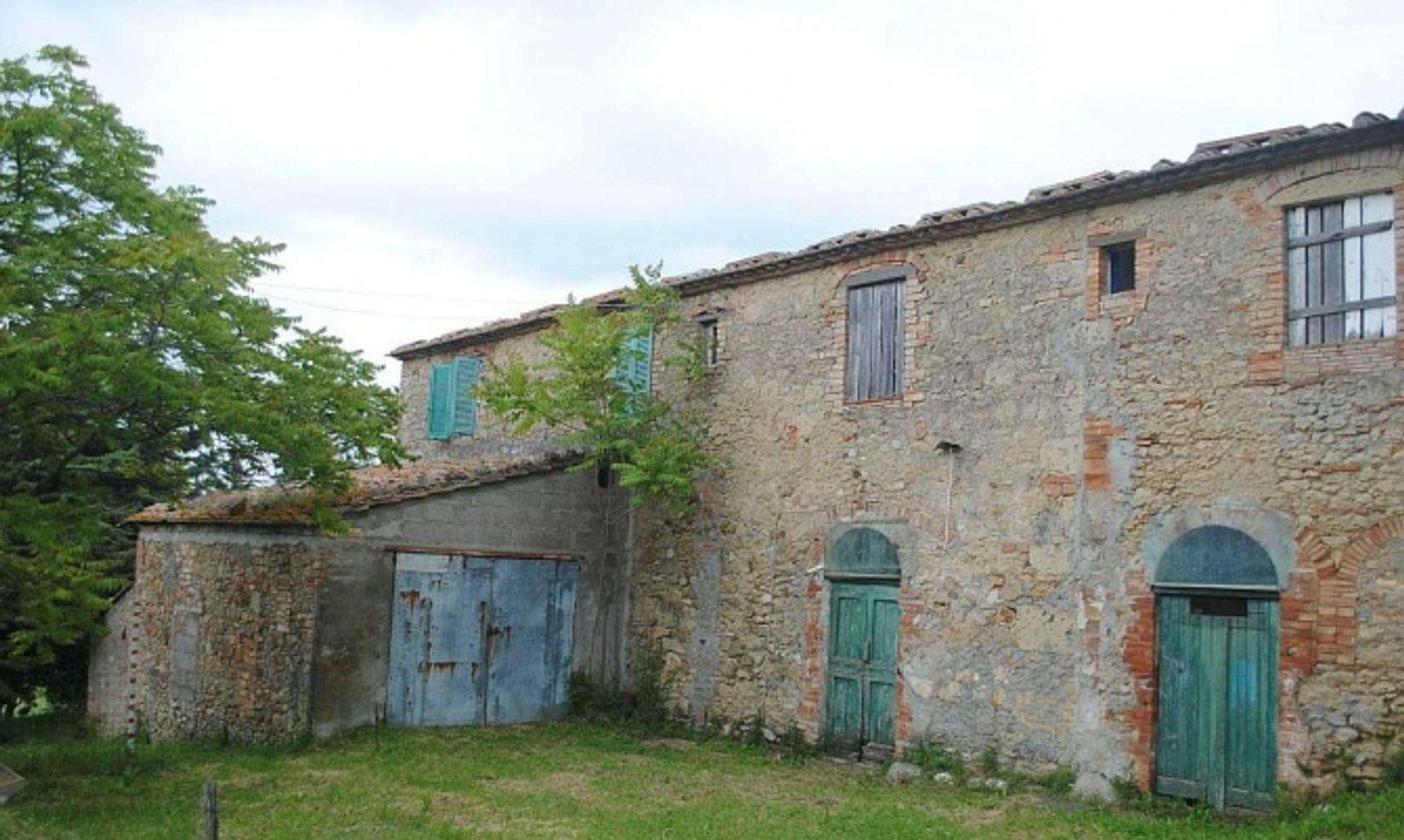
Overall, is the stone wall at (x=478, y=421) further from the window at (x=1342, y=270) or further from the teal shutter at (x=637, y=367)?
the window at (x=1342, y=270)

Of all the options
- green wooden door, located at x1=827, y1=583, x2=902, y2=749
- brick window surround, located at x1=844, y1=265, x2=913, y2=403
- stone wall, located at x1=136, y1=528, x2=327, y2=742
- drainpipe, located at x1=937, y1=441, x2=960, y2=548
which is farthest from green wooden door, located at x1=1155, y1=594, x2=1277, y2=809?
stone wall, located at x1=136, y1=528, x2=327, y2=742

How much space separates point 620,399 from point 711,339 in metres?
1.36

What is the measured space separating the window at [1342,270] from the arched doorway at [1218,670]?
6.02 ft

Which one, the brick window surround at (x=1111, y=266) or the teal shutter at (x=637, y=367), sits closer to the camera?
the brick window surround at (x=1111, y=266)

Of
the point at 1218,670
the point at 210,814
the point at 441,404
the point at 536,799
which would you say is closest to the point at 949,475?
the point at 1218,670

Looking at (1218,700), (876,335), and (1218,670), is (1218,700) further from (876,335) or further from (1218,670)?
(876,335)

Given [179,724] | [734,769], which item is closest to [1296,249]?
[734,769]

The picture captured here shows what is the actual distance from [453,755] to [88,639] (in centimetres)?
854

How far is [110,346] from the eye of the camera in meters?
8.77

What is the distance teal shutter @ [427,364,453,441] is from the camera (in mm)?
17609

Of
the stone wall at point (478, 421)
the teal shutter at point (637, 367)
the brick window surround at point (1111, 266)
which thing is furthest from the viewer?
the stone wall at point (478, 421)

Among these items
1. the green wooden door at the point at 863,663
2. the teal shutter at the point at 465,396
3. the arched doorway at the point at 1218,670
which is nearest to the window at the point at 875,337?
the green wooden door at the point at 863,663

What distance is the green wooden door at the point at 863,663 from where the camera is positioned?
464 inches

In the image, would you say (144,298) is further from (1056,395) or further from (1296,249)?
(1296,249)
